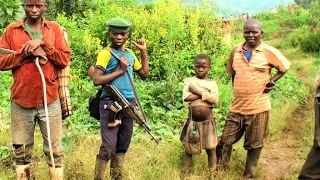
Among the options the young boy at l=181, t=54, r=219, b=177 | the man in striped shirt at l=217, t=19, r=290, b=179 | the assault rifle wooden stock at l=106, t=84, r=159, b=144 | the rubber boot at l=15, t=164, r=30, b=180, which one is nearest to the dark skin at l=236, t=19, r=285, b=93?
the man in striped shirt at l=217, t=19, r=290, b=179

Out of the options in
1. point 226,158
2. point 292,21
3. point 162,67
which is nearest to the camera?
point 226,158

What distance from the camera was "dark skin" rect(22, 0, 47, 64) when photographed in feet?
10.8

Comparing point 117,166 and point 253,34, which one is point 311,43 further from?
point 117,166

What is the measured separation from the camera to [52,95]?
11.7ft

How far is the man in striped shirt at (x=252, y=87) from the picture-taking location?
169 inches

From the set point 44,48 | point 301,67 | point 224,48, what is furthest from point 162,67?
point 301,67

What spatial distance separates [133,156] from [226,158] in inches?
40.2

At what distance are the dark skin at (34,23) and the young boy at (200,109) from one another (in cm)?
153

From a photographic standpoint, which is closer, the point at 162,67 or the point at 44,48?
the point at 44,48

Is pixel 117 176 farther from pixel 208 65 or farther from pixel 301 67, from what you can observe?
pixel 301 67

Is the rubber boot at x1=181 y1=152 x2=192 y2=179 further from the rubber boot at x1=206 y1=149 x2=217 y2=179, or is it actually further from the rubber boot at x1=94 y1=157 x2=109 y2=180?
the rubber boot at x1=94 y1=157 x2=109 y2=180

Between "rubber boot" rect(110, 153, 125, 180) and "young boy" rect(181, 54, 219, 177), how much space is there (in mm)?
714

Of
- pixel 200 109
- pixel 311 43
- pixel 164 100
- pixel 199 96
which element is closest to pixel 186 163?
pixel 200 109

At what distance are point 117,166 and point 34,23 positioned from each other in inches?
59.8
